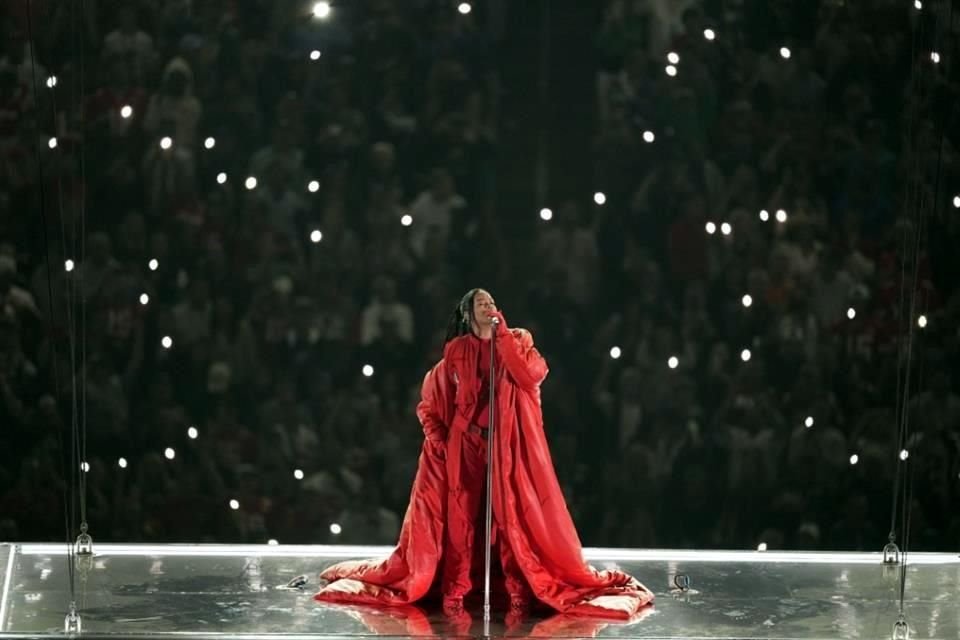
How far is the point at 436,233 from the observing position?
24.2 feet

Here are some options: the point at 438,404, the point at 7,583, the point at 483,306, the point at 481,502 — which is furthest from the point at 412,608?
the point at 7,583

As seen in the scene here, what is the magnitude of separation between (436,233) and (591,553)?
1485 mm

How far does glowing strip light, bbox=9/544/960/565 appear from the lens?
7266 mm

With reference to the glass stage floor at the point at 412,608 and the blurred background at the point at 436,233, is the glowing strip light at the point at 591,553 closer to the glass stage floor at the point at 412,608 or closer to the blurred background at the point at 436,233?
the glass stage floor at the point at 412,608

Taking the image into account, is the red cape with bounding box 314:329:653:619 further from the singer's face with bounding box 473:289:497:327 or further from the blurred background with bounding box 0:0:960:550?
the blurred background with bounding box 0:0:960:550

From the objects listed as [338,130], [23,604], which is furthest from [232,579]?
[338,130]

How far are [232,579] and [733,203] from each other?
2585 millimetres

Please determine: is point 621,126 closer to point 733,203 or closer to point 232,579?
point 733,203

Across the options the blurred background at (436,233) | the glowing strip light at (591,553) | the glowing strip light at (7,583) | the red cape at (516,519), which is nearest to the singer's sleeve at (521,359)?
the red cape at (516,519)

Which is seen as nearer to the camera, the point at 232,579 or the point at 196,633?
the point at 196,633

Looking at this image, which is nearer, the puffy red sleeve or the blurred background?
the puffy red sleeve

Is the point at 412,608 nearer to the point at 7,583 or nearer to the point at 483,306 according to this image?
the point at 483,306

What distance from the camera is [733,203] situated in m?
7.40

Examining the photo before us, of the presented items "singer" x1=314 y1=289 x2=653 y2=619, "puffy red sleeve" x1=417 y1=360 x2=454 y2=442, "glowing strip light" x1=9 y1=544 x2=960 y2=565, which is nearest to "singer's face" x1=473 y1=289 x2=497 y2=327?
"singer" x1=314 y1=289 x2=653 y2=619
